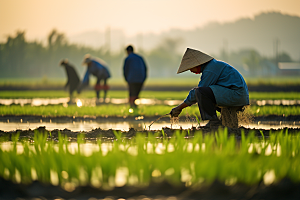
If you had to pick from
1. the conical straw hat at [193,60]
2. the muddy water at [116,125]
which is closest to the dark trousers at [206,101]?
the conical straw hat at [193,60]

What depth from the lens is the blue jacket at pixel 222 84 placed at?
5691mm

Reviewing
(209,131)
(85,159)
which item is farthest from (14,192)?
(209,131)

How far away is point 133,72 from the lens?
34.2 ft

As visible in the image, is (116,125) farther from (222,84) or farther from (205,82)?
(222,84)

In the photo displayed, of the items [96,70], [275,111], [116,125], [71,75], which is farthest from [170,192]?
[71,75]

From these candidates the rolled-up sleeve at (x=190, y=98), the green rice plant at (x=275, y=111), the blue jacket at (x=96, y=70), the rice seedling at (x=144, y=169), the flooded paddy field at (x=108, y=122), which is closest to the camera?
the rice seedling at (x=144, y=169)

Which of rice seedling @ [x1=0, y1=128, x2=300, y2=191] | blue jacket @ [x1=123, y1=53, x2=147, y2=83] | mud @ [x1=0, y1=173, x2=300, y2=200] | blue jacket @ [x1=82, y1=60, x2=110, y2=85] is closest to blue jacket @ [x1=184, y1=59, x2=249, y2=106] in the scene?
rice seedling @ [x1=0, y1=128, x2=300, y2=191]

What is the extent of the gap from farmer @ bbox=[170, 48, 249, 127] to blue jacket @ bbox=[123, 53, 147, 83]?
467 centimetres

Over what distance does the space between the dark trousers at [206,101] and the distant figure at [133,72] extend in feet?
15.8

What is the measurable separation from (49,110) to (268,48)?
Result: 612 feet

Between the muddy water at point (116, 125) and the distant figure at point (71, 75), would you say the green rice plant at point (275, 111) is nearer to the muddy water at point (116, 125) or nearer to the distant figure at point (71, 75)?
the muddy water at point (116, 125)

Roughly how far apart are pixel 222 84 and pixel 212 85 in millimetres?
149

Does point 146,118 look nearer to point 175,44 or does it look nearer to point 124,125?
point 124,125

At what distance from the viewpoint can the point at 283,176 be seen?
3201mm
